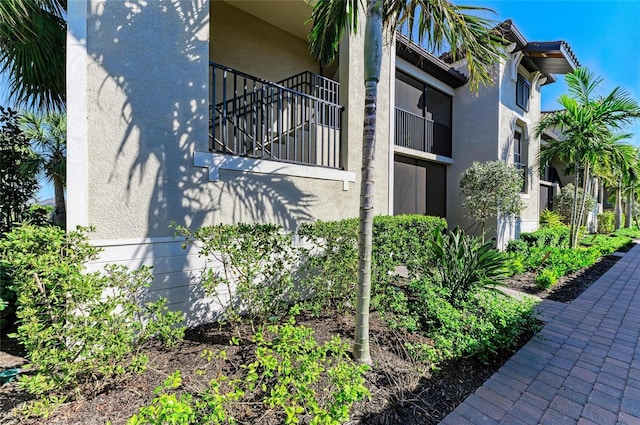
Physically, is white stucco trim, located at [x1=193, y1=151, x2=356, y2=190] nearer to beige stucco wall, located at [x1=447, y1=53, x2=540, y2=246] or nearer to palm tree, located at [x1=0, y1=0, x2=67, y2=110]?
palm tree, located at [x1=0, y1=0, x2=67, y2=110]

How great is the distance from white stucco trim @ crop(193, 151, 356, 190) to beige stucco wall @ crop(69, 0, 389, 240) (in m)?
0.10

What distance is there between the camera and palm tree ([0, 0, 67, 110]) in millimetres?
4109

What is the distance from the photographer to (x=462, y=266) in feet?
16.8

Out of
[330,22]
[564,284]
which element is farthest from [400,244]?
[564,284]

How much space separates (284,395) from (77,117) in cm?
404

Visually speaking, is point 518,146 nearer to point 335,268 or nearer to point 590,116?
point 590,116

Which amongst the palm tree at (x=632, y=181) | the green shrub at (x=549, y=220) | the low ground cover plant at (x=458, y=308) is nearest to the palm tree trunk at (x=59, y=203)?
the low ground cover plant at (x=458, y=308)

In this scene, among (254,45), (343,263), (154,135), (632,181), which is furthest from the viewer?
(632,181)

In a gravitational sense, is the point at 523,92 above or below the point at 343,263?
above

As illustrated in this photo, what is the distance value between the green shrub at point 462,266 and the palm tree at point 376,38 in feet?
6.72

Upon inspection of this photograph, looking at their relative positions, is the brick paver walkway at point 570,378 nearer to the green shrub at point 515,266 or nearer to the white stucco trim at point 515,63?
the green shrub at point 515,266

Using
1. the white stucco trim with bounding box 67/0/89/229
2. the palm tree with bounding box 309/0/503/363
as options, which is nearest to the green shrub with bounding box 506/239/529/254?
the palm tree with bounding box 309/0/503/363

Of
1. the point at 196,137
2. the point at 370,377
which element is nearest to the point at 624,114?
the point at 370,377

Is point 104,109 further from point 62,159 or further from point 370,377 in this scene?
point 370,377
